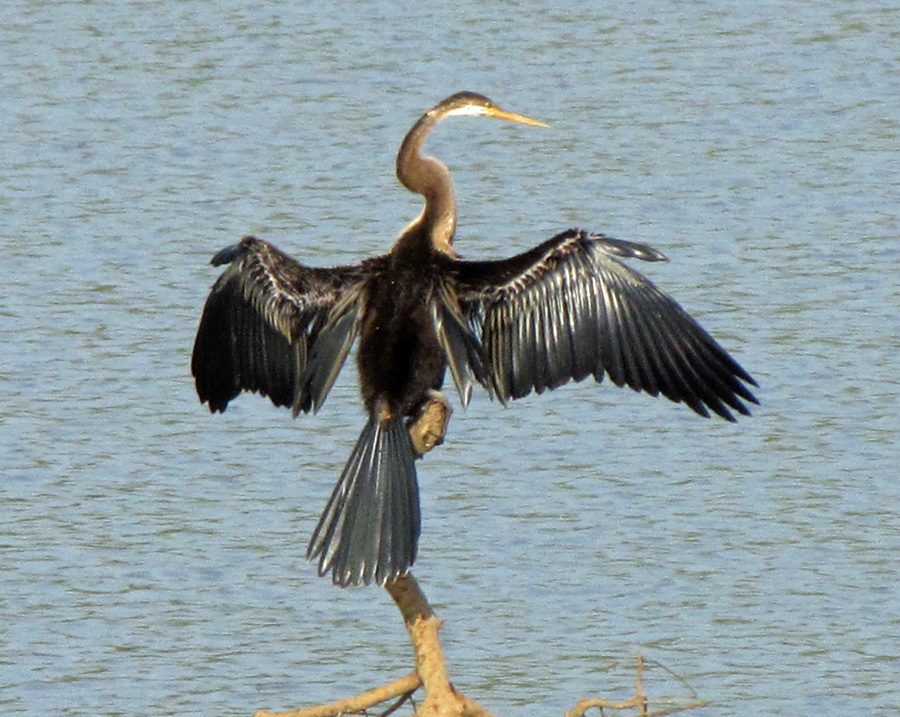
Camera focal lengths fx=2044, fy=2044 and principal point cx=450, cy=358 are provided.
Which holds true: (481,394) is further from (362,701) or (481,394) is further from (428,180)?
(362,701)

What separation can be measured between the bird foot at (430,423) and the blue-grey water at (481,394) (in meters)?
1.66

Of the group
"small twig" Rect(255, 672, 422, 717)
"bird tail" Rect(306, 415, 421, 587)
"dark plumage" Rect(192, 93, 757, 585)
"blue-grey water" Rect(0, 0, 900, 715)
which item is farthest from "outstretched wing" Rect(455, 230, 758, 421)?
"blue-grey water" Rect(0, 0, 900, 715)

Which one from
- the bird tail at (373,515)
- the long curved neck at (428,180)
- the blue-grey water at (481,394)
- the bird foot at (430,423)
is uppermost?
the long curved neck at (428,180)

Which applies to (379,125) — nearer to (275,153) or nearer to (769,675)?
(275,153)

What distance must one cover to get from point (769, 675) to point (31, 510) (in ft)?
9.84

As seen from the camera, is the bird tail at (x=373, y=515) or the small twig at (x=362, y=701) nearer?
the small twig at (x=362, y=701)

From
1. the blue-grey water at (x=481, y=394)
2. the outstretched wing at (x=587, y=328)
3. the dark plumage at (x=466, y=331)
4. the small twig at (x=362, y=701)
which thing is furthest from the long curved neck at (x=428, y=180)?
the blue-grey water at (x=481, y=394)

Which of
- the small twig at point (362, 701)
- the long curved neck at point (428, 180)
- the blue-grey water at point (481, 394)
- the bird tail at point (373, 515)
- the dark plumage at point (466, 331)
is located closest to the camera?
the small twig at point (362, 701)

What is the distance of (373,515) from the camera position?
503 cm

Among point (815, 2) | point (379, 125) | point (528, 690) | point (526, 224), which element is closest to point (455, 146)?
point (379, 125)

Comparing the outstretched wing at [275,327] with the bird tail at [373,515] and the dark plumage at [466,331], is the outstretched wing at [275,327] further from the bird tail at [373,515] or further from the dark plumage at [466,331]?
the bird tail at [373,515]

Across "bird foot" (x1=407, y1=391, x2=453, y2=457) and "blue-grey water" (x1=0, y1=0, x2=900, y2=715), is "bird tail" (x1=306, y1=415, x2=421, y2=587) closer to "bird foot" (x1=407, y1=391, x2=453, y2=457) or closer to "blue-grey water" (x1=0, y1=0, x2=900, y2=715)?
"bird foot" (x1=407, y1=391, x2=453, y2=457)

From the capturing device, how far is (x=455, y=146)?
1248 centimetres

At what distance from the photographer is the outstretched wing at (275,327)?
5348 millimetres
